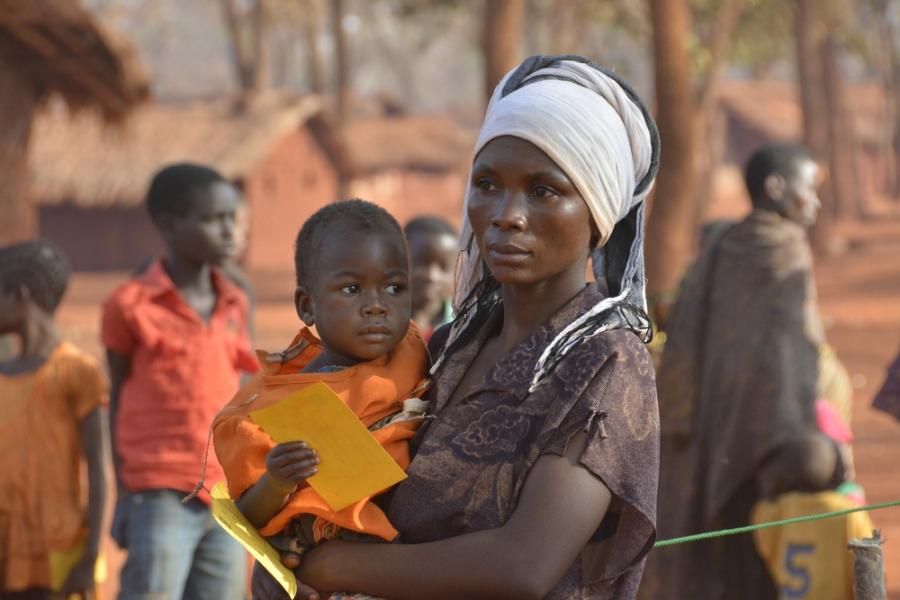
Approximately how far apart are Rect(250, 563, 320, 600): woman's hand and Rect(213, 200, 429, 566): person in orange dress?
8 cm

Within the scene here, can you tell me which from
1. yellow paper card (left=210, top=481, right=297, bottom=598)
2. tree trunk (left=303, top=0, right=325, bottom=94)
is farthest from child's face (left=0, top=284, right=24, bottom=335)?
tree trunk (left=303, top=0, right=325, bottom=94)

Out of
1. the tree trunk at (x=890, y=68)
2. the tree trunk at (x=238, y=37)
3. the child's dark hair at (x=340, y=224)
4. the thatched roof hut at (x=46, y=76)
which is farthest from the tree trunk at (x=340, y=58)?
the child's dark hair at (x=340, y=224)

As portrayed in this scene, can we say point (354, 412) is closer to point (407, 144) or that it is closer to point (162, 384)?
point (162, 384)

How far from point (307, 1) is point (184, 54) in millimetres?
67012

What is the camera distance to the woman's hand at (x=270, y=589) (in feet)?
→ 7.67

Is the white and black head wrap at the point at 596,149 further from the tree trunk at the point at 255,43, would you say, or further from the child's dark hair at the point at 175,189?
the tree trunk at the point at 255,43

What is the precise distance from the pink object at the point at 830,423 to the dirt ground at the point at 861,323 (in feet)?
5.71

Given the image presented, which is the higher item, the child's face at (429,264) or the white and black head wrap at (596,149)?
the white and black head wrap at (596,149)

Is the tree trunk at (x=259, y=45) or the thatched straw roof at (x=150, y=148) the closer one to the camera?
the thatched straw roof at (x=150, y=148)

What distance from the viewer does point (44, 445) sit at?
4.65 metres

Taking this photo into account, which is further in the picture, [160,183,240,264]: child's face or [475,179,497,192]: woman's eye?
[160,183,240,264]: child's face

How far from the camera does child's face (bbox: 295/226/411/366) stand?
2.52 meters

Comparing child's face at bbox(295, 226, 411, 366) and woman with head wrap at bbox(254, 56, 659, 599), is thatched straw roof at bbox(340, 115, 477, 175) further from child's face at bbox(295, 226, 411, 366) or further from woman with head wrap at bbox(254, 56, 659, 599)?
woman with head wrap at bbox(254, 56, 659, 599)

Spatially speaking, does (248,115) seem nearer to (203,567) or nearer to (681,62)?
(681,62)
